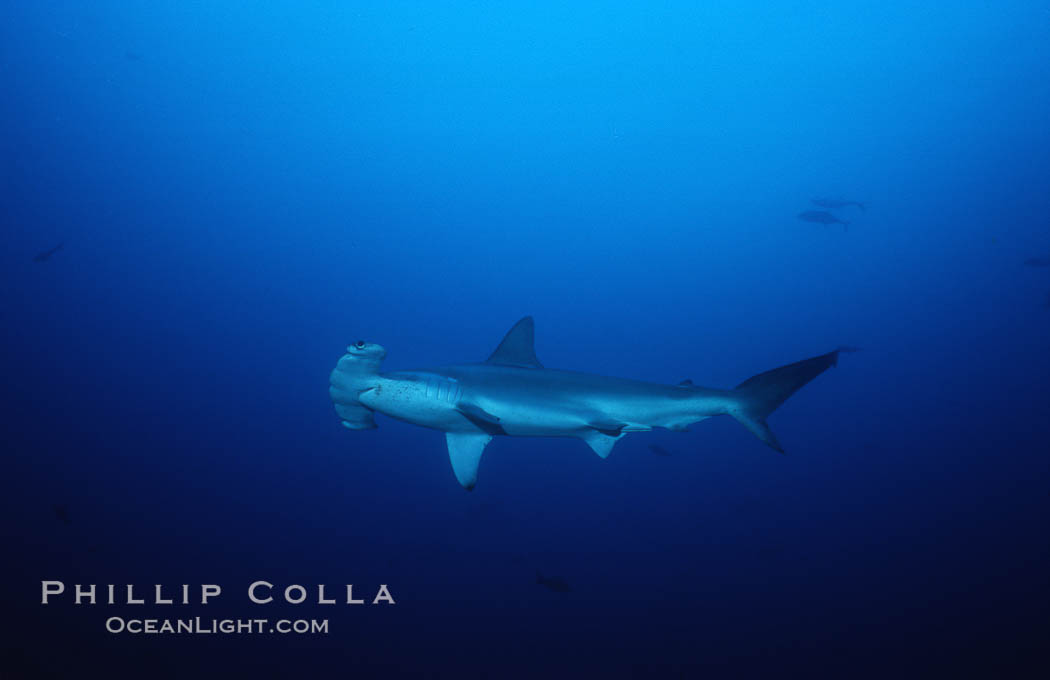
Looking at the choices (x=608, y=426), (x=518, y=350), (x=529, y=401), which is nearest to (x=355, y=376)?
(x=529, y=401)

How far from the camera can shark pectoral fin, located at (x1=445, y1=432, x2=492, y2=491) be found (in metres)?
3.48

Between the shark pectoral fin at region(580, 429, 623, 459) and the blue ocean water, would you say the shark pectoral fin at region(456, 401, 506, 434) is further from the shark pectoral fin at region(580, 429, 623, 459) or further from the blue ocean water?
the blue ocean water

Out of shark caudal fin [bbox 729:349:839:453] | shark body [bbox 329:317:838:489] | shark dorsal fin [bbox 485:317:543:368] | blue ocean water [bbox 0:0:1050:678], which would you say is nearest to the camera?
shark body [bbox 329:317:838:489]

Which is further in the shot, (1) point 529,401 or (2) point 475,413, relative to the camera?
(1) point 529,401

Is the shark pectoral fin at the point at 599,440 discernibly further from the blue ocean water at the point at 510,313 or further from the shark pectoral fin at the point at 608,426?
the blue ocean water at the point at 510,313

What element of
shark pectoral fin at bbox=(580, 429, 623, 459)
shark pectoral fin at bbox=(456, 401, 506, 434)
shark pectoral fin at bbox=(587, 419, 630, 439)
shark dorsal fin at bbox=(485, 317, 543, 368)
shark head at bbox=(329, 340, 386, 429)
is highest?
shark dorsal fin at bbox=(485, 317, 543, 368)

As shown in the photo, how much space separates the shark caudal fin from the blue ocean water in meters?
4.66

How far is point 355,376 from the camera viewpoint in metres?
3.12

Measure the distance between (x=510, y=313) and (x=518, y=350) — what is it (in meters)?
20.3

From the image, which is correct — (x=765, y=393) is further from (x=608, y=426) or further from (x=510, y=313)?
(x=510, y=313)

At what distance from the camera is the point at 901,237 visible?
19984 millimetres

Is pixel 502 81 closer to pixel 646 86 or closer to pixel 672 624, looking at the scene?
pixel 646 86

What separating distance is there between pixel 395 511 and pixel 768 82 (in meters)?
20.0

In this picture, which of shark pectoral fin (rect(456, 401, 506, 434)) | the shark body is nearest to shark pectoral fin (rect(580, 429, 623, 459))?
the shark body
